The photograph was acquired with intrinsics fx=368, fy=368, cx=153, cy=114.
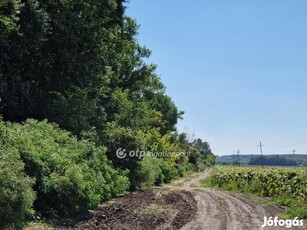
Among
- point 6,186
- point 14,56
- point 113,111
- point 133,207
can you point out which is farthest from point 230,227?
point 113,111

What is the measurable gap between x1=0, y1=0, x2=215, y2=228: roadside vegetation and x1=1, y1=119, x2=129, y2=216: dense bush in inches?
1.4

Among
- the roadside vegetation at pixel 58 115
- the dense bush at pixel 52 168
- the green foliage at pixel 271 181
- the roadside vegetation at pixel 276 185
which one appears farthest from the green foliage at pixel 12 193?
the green foliage at pixel 271 181

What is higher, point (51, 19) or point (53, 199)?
point (51, 19)

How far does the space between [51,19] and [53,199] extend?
12.5 meters

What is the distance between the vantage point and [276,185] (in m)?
27.8

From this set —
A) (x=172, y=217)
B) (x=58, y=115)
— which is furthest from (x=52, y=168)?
(x=58, y=115)

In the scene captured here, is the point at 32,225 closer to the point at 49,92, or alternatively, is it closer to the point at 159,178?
the point at 49,92

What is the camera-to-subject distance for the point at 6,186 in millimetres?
9430

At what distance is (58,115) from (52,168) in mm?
9219

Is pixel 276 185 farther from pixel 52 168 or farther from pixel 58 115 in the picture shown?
pixel 52 168

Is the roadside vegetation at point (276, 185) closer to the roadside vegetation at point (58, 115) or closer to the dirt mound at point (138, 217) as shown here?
the dirt mound at point (138, 217)

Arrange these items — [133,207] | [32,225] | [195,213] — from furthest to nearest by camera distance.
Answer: [133,207] → [195,213] → [32,225]

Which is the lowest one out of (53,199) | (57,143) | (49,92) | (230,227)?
(230,227)

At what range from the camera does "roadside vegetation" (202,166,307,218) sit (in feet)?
69.4
